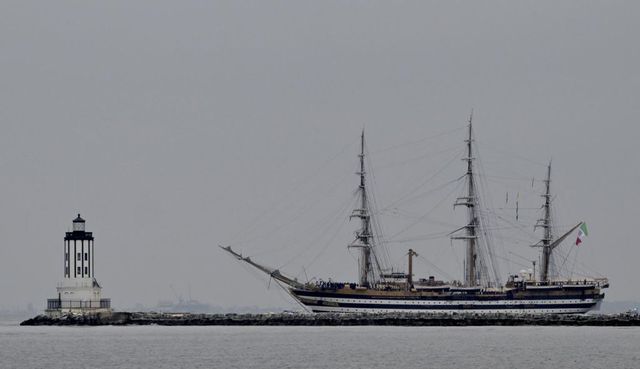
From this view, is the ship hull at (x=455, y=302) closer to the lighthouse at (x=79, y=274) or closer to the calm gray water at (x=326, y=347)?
the calm gray water at (x=326, y=347)

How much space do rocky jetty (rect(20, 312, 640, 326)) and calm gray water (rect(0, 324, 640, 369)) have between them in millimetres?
730

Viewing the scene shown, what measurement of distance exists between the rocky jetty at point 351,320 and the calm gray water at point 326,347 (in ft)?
2.40

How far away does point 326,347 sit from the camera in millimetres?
103312

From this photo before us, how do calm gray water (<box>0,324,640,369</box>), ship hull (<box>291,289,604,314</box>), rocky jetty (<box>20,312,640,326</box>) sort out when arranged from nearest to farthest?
calm gray water (<box>0,324,640,369</box>)
rocky jetty (<box>20,312,640,326</box>)
ship hull (<box>291,289,604,314</box>)

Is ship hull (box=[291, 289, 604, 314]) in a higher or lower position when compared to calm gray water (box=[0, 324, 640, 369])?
higher

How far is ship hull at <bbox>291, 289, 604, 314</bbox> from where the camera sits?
140000mm

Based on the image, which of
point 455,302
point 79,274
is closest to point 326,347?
point 79,274

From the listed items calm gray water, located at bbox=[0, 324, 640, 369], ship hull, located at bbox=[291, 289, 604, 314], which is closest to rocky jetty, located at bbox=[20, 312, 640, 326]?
calm gray water, located at bbox=[0, 324, 640, 369]

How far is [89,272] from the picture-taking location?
421 feet

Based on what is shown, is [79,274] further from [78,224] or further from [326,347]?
[326,347]

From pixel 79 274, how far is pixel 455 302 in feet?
110

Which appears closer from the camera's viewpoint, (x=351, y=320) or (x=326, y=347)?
(x=326, y=347)

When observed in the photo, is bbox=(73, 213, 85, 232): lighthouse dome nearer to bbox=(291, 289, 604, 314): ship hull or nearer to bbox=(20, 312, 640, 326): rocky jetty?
bbox=(20, 312, 640, 326): rocky jetty

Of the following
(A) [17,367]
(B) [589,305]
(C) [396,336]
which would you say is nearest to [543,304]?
(B) [589,305]
